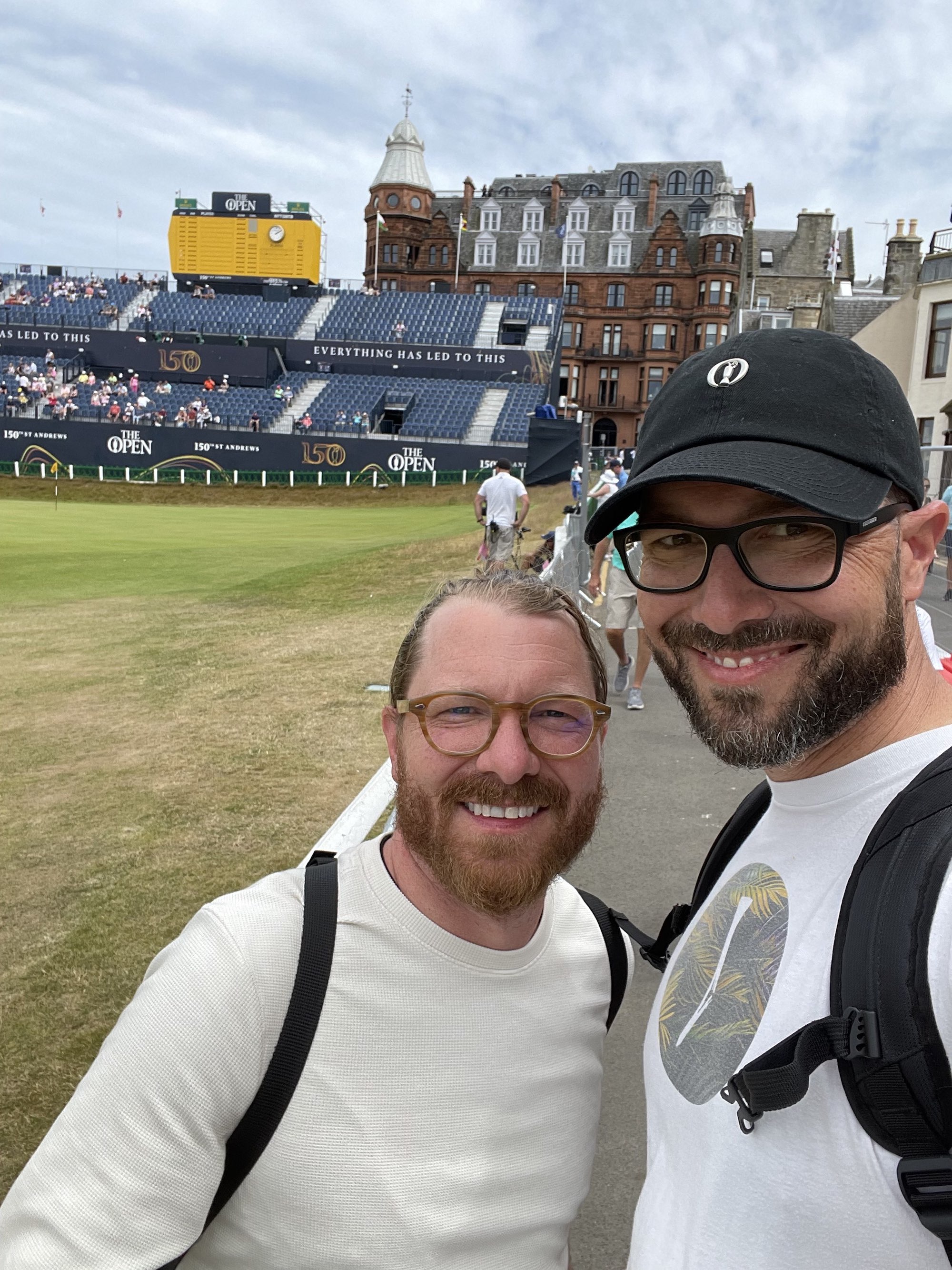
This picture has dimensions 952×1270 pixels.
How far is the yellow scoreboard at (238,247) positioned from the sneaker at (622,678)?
55418 mm

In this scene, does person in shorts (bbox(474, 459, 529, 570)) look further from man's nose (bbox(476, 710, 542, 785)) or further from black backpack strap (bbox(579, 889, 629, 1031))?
man's nose (bbox(476, 710, 542, 785))

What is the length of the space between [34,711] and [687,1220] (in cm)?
859

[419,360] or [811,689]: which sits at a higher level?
[419,360]

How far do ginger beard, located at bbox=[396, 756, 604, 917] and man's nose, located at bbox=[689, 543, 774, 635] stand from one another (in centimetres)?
50

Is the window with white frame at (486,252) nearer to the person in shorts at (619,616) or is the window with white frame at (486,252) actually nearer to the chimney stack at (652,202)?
the chimney stack at (652,202)

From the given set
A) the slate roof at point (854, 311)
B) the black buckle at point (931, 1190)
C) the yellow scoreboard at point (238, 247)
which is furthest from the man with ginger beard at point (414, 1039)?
the yellow scoreboard at point (238, 247)

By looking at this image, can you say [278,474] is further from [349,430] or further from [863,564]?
[863,564]

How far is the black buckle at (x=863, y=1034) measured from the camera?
1.08 m

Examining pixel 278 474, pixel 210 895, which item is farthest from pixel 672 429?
pixel 278 474

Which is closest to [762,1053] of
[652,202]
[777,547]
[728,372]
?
[777,547]

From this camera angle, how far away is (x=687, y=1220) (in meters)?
1.32

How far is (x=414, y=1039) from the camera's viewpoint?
1.63m

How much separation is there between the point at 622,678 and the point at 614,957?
6904 millimetres

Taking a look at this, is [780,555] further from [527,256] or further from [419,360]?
[527,256]
